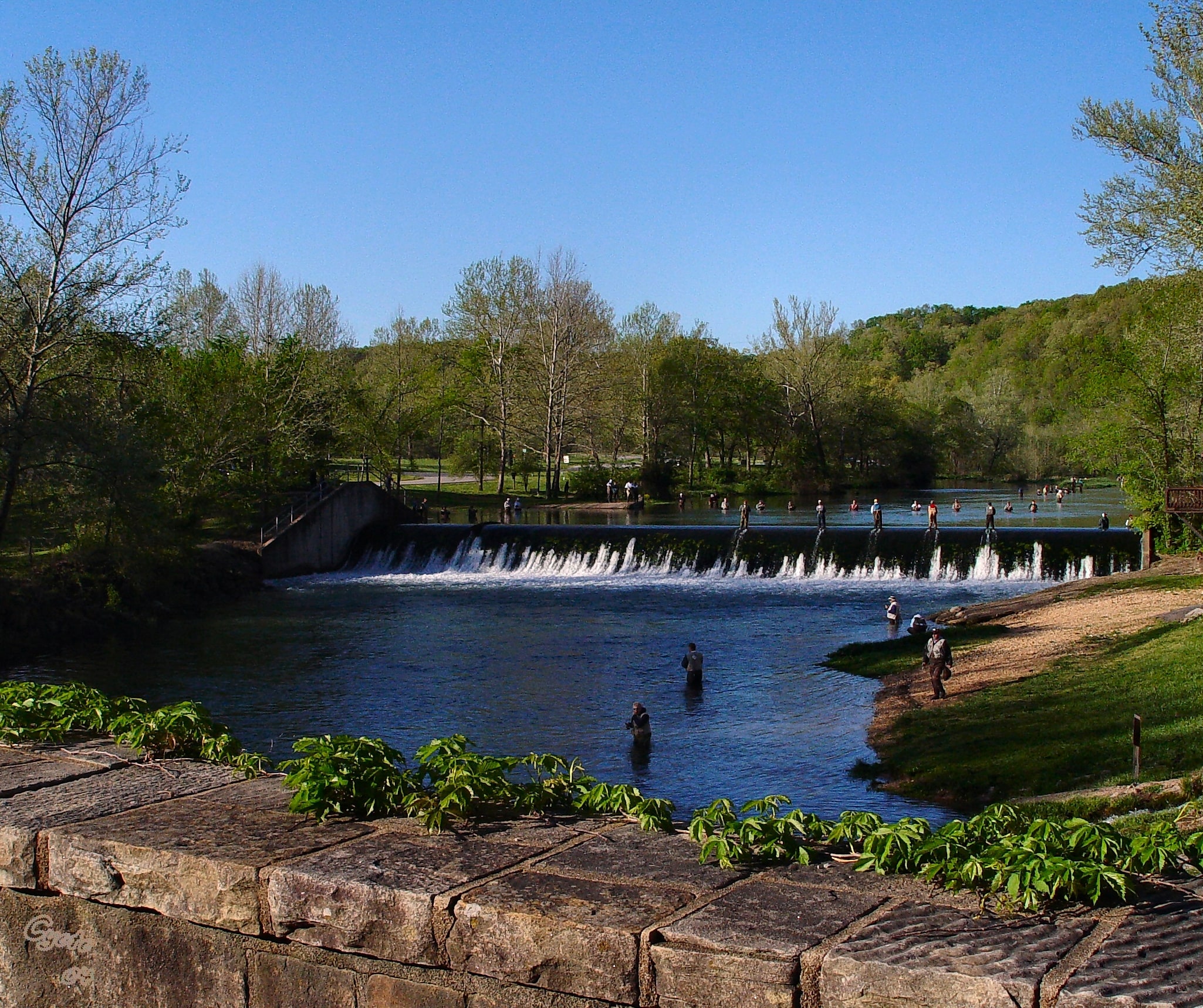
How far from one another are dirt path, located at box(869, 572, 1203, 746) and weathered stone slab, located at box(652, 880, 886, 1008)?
15163 millimetres

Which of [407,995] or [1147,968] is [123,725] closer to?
[407,995]

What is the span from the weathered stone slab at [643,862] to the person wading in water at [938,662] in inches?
645

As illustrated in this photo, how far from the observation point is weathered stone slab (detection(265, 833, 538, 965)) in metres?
3.04

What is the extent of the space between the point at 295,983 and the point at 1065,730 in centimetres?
1437

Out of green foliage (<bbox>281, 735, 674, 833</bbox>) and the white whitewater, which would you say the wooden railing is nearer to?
the white whitewater

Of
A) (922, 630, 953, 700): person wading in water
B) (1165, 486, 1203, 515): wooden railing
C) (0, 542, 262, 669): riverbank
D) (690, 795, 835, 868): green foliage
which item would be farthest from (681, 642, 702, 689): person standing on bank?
(690, 795, 835, 868): green foliage

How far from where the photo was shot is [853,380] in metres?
90.9

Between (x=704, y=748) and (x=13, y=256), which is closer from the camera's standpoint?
(x=704, y=748)

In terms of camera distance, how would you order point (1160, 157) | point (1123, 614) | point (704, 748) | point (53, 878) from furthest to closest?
point (1160, 157)
point (1123, 614)
point (704, 748)
point (53, 878)

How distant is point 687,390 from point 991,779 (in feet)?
235

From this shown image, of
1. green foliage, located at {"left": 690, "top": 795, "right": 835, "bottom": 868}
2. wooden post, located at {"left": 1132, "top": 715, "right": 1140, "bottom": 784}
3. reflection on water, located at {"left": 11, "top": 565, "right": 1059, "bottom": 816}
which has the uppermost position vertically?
green foliage, located at {"left": 690, "top": 795, "right": 835, "bottom": 868}

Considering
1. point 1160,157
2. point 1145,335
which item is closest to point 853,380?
point 1145,335

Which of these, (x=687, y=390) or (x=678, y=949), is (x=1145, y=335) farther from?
(x=687, y=390)

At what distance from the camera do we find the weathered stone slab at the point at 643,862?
3.19 m
